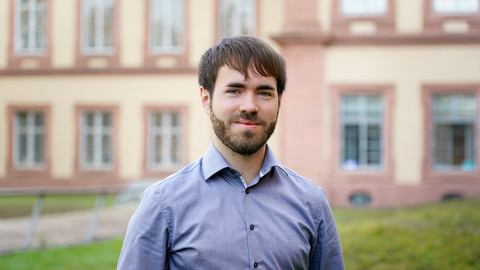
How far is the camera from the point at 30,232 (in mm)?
10164

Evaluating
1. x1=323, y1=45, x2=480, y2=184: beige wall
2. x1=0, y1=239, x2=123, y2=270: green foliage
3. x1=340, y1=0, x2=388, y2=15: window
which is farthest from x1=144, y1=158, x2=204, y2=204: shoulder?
x1=340, y1=0, x2=388, y2=15: window

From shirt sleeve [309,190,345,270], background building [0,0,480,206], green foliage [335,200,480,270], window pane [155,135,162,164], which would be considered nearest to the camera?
shirt sleeve [309,190,345,270]

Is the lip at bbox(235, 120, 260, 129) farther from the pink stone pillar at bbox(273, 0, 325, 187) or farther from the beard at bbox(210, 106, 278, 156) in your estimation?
the pink stone pillar at bbox(273, 0, 325, 187)

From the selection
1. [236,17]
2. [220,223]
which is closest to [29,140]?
[236,17]

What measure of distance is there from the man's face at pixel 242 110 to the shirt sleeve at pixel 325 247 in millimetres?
380

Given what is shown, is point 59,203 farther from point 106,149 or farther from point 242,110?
point 242,110

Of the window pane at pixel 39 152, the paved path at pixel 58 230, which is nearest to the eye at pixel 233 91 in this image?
the paved path at pixel 58 230

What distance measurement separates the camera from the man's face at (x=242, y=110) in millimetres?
2359

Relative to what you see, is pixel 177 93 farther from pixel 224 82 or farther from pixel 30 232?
pixel 224 82

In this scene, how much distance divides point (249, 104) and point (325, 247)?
612mm

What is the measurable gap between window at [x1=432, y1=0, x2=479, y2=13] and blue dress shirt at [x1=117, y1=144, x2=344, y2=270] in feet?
58.0

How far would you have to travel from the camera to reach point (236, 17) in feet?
68.8

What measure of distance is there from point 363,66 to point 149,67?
675cm

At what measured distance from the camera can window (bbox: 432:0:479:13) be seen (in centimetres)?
1886
